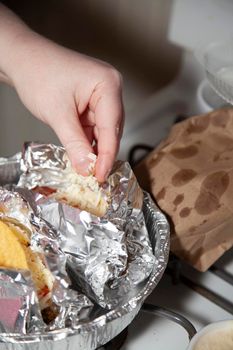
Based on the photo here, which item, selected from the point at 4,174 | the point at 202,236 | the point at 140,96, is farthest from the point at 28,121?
the point at 202,236

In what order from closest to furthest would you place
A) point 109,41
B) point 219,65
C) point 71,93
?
point 71,93 < point 219,65 < point 109,41

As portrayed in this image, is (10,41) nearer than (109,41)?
Yes

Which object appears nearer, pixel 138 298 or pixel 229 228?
pixel 138 298

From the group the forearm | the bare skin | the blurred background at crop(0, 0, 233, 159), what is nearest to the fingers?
the bare skin

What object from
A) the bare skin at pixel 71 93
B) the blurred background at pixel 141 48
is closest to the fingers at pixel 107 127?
the bare skin at pixel 71 93

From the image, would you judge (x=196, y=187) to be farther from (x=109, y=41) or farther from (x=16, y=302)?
(x=109, y=41)

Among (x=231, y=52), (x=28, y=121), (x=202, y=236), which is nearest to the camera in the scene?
(x=202, y=236)

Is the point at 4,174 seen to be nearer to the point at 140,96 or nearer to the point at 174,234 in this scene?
the point at 174,234

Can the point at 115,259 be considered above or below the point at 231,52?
below

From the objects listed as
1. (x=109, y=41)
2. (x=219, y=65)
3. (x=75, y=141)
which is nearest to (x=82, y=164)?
(x=75, y=141)
